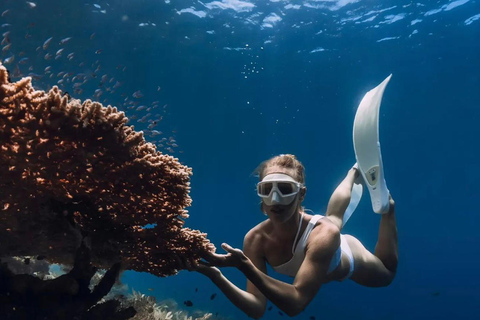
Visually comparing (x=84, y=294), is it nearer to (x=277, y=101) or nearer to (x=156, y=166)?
(x=156, y=166)

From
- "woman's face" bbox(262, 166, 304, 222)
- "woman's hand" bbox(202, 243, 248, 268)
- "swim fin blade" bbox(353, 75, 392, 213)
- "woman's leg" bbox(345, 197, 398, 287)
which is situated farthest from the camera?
"swim fin blade" bbox(353, 75, 392, 213)

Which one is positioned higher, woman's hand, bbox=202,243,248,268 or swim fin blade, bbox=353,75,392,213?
swim fin blade, bbox=353,75,392,213

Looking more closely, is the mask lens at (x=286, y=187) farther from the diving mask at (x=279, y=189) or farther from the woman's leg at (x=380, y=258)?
the woman's leg at (x=380, y=258)

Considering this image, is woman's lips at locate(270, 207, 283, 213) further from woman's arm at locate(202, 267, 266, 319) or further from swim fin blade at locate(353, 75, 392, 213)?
swim fin blade at locate(353, 75, 392, 213)

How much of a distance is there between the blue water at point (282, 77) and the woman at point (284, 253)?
6.80 ft

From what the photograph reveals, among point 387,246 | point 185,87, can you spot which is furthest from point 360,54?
point 387,246

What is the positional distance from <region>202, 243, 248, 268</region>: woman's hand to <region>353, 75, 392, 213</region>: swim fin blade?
442 centimetres

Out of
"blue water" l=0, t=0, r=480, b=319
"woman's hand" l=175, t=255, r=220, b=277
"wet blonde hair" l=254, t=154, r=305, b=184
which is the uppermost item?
"blue water" l=0, t=0, r=480, b=319

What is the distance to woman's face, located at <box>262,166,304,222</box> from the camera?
4219 millimetres

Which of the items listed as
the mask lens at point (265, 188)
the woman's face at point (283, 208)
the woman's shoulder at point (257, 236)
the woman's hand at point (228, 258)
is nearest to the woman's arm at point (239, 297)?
the woman's hand at point (228, 258)

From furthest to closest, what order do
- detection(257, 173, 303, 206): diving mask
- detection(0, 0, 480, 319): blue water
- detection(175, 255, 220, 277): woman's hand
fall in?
detection(0, 0, 480, 319): blue water → detection(257, 173, 303, 206): diving mask → detection(175, 255, 220, 277): woman's hand

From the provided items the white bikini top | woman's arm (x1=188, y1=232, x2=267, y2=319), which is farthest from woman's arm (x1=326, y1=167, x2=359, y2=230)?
woman's arm (x1=188, y1=232, x2=267, y2=319)

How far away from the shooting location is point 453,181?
46.9 metres

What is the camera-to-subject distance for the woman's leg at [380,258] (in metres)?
6.40
